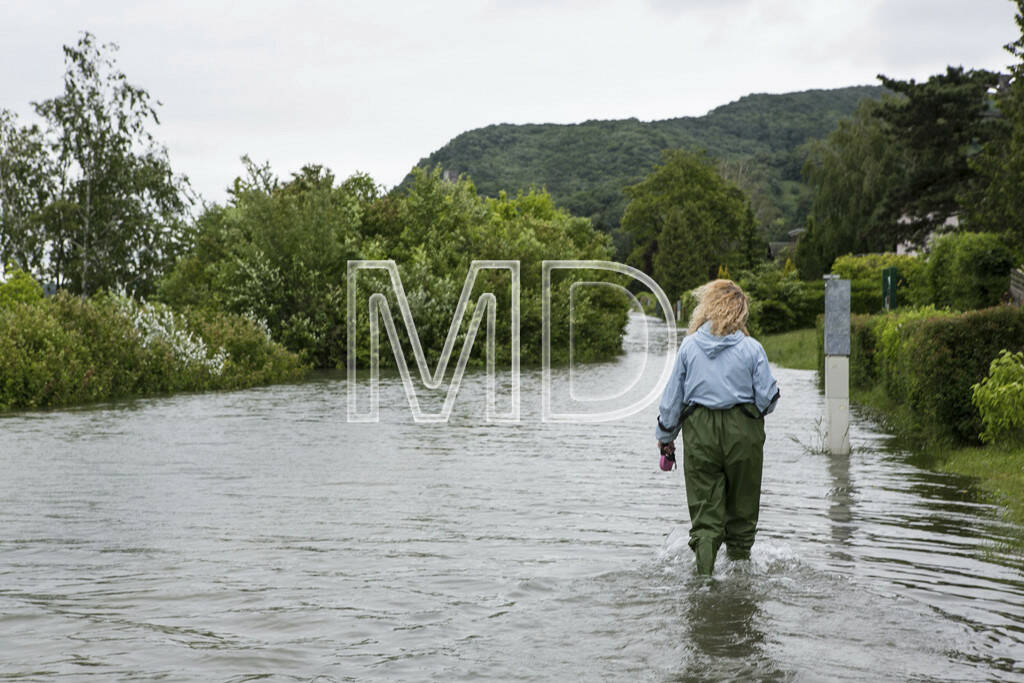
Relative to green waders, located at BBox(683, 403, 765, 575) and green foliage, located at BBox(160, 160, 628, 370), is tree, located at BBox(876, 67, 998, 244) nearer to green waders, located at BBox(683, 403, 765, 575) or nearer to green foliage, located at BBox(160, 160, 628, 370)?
green foliage, located at BBox(160, 160, 628, 370)

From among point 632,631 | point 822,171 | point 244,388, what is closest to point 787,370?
point 244,388

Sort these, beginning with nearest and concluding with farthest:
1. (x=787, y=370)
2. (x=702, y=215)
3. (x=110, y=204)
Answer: (x=787, y=370), (x=110, y=204), (x=702, y=215)

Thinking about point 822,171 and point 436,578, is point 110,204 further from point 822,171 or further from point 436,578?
point 436,578

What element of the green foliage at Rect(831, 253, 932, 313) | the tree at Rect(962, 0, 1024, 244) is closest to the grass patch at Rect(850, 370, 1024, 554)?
the tree at Rect(962, 0, 1024, 244)

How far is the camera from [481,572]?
299 inches

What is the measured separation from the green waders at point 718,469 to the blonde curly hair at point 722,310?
0.52m

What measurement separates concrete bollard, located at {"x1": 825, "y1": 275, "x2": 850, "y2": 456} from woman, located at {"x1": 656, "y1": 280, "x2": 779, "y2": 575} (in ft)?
19.3

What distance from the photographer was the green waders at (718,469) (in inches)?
275

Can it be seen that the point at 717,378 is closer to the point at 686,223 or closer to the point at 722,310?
the point at 722,310

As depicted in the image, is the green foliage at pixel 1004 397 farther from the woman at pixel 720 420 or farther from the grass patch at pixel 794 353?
the grass patch at pixel 794 353

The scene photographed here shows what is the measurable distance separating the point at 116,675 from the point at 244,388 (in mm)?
22364

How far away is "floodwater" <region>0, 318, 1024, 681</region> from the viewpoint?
5.62 m

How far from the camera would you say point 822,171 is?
6662cm

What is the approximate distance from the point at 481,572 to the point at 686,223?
89.7m
